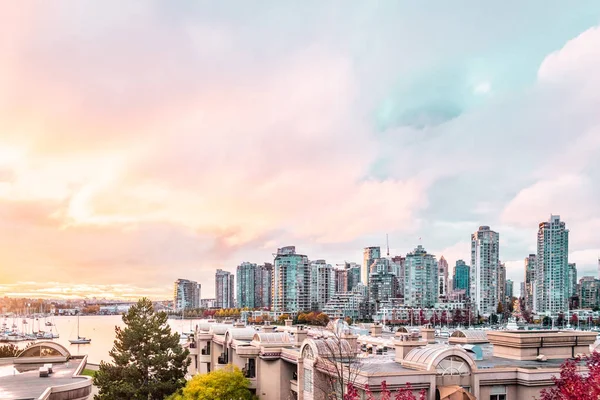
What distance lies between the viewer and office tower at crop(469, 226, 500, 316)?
17450cm

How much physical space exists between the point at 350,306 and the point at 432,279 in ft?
94.6

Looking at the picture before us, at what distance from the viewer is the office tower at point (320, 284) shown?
17475 cm

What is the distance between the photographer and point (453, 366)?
19.5 meters

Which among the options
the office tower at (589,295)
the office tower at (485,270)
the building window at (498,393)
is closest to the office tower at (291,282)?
the office tower at (485,270)

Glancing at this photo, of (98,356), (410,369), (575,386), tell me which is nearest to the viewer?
(575,386)

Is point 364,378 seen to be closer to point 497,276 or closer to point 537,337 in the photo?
point 537,337

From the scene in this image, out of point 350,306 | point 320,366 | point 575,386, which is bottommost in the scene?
point 350,306

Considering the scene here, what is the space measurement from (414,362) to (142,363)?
48.4ft

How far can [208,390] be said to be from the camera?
26.6 m

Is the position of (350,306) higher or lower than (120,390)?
lower

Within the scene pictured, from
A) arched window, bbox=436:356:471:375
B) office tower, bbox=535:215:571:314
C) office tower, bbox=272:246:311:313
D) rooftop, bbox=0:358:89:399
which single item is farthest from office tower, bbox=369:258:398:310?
arched window, bbox=436:356:471:375

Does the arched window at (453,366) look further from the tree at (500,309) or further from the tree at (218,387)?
the tree at (500,309)

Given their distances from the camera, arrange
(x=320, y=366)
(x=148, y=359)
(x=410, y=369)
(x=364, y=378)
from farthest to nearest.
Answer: (x=148, y=359) < (x=320, y=366) < (x=410, y=369) < (x=364, y=378)

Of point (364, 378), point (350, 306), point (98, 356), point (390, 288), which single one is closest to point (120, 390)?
point (364, 378)
